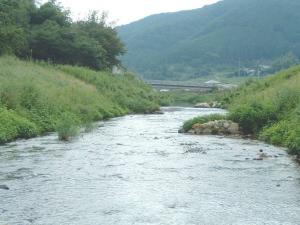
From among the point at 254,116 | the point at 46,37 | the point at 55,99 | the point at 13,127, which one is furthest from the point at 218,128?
the point at 46,37

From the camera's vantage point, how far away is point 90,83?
6038 cm

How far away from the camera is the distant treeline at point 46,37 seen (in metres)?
56.8

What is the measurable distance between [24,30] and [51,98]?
2741 cm

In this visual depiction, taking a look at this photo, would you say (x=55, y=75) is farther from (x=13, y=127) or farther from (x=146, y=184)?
(x=146, y=184)

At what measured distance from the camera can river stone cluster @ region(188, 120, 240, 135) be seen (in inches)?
1291

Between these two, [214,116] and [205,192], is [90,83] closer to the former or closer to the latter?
[214,116]

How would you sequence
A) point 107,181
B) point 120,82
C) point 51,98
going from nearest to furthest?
point 107,181 → point 51,98 → point 120,82

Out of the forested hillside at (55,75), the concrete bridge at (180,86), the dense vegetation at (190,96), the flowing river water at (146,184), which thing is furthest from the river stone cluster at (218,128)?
the concrete bridge at (180,86)

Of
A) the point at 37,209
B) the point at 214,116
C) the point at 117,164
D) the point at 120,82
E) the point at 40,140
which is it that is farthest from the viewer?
the point at 120,82

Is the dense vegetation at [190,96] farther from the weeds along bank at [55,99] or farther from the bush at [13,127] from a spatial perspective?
the bush at [13,127]

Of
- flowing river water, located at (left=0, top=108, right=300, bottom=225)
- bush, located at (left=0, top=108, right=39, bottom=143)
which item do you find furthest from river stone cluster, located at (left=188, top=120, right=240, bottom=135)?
bush, located at (left=0, top=108, right=39, bottom=143)

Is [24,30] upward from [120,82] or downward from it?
upward

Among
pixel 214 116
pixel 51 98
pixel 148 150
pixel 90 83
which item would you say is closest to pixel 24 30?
pixel 90 83

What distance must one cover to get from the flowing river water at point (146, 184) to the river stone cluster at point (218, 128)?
19.1 feet
